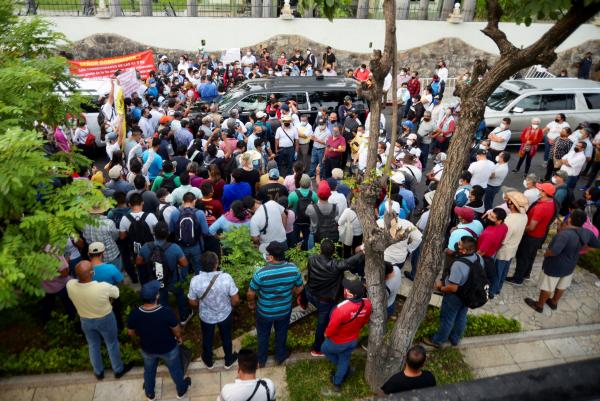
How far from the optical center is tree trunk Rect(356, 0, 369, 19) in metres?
23.1

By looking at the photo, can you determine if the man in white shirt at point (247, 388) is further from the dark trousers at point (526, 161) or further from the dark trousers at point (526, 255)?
the dark trousers at point (526, 161)

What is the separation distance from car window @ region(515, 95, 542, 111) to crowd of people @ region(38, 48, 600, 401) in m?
2.62

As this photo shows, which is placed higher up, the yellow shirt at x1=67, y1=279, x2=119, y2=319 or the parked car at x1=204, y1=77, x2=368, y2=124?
the parked car at x1=204, y1=77, x2=368, y2=124

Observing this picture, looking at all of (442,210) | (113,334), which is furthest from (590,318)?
(113,334)

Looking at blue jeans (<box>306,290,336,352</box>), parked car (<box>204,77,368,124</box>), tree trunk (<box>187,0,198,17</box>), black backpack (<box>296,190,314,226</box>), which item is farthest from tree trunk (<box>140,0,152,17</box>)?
blue jeans (<box>306,290,336,352</box>)

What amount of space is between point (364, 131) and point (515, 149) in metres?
6.42

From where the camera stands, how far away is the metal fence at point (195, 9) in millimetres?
21031

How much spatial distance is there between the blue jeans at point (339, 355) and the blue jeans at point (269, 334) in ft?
1.98

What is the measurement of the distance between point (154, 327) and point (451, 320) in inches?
152

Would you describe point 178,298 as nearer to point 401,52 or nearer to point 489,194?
point 489,194

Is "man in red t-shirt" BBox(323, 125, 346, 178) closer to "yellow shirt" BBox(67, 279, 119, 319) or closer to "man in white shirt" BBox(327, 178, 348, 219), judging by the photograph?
"man in white shirt" BBox(327, 178, 348, 219)

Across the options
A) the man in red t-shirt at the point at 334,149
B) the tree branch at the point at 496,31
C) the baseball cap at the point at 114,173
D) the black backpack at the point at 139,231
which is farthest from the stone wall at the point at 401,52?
the tree branch at the point at 496,31

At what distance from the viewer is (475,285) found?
5707 mm

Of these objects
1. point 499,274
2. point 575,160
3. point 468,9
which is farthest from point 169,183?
point 468,9
